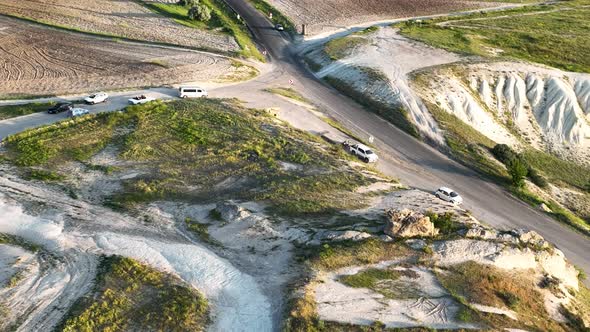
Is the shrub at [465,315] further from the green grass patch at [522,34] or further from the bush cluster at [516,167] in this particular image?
the green grass patch at [522,34]

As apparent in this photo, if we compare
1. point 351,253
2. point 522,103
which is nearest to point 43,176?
point 351,253

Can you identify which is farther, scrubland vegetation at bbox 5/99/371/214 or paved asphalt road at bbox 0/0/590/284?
paved asphalt road at bbox 0/0/590/284

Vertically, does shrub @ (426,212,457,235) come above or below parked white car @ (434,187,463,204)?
above

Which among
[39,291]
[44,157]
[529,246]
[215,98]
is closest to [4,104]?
[44,157]

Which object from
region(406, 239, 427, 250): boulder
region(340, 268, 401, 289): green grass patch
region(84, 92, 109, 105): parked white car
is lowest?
region(84, 92, 109, 105): parked white car

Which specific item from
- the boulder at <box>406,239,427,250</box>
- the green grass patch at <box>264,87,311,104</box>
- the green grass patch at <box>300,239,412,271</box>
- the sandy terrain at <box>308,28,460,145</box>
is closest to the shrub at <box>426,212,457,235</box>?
the boulder at <box>406,239,427,250</box>

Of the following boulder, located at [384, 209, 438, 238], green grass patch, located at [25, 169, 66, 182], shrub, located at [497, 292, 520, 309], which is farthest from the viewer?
green grass patch, located at [25, 169, 66, 182]

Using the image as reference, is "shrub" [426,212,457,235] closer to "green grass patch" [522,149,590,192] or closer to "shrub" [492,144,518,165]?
"shrub" [492,144,518,165]
